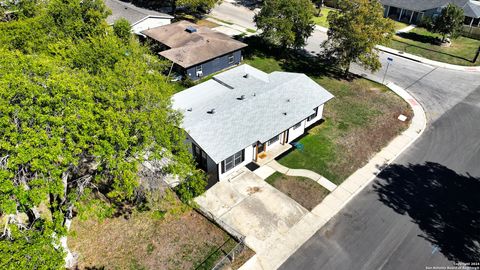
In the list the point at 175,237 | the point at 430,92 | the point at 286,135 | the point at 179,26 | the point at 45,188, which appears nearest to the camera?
the point at 45,188

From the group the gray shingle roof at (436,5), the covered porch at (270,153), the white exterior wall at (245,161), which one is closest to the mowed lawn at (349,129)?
the covered porch at (270,153)

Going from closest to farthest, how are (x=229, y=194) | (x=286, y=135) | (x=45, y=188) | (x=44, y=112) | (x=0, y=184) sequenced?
(x=0, y=184) → (x=45, y=188) → (x=44, y=112) → (x=229, y=194) → (x=286, y=135)

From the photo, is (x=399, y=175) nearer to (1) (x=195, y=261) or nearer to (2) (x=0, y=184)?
(1) (x=195, y=261)

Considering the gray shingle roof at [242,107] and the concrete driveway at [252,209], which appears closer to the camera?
the concrete driveway at [252,209]

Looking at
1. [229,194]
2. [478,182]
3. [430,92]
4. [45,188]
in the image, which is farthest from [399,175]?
[45,188]

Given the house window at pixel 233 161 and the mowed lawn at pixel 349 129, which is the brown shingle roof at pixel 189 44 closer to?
the mowed lawn at pixel 349 129

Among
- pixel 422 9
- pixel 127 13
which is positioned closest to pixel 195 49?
pixel 127 13

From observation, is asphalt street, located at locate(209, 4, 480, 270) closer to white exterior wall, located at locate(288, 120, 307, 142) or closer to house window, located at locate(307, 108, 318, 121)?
white exterior wall, located at locate(288, 120, 307, 142)
